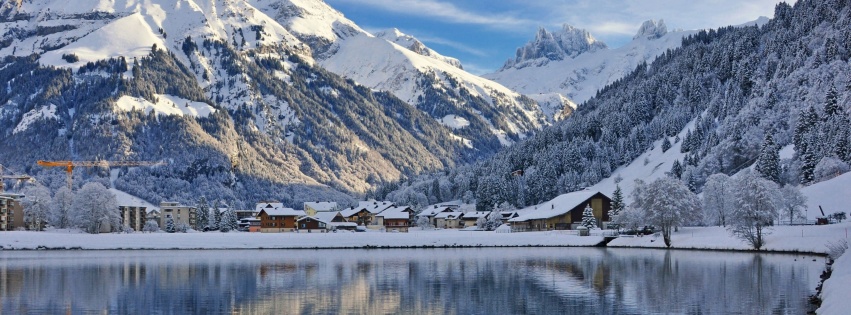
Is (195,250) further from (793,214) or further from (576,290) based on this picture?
(793,214)

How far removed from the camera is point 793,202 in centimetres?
11019

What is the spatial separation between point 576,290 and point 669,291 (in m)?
5.29

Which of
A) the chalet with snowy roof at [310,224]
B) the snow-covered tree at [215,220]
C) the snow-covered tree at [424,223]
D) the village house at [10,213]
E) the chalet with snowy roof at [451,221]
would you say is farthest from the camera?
the chalet with snowy roof at [451,221]

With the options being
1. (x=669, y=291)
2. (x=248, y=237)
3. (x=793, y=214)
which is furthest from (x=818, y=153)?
(x=669, y=291)

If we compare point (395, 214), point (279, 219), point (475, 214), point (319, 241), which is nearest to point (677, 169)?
point (475, 214)

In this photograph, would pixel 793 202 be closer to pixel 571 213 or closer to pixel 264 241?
pixel 571 213

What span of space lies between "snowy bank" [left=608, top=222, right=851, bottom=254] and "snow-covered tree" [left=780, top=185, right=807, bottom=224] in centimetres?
958

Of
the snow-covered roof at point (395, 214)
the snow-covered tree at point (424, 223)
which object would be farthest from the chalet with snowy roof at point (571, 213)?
the snow-covered tree at point (424, 223)

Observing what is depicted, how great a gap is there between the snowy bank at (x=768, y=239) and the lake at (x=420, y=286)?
→ 488 cm

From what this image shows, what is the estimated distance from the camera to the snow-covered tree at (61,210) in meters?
144

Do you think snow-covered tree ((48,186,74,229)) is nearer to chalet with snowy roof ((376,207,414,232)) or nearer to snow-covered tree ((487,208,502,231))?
chalet with snowy roof ((376,207,414,232))

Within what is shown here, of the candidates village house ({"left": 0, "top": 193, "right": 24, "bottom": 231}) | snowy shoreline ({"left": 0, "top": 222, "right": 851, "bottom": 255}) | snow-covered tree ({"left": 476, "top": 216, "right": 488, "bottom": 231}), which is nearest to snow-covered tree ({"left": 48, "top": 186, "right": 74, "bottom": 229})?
village house ({"left": 0, "top": 193, "right": 24, "bottom": 231})

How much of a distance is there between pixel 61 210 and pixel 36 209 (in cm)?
396

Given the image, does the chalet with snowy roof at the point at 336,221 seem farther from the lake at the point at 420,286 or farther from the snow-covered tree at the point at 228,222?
the lake at the point at 420,286
